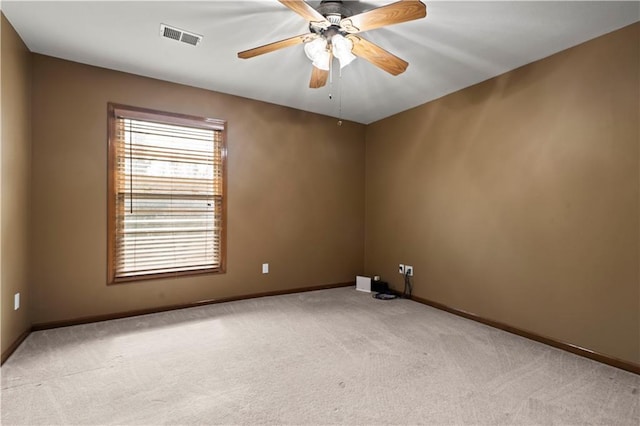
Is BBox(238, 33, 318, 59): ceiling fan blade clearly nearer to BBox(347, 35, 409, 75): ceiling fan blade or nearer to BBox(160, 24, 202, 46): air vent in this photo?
BBox(347, 35, 409, 75): ceiling fan blade

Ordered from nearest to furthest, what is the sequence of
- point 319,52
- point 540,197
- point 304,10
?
1. point 304,10
2. point 319,52
3. point 540,197

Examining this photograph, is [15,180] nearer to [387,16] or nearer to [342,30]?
[342,30]

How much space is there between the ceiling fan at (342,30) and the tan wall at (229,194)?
5.53 feet

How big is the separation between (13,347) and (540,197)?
4.47m

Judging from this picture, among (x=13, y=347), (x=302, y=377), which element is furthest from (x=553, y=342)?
(x=13, y=347)

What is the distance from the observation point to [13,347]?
8.06 ft

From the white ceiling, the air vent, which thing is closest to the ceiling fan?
the white ceiling

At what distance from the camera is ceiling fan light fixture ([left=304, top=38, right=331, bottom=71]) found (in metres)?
2.23

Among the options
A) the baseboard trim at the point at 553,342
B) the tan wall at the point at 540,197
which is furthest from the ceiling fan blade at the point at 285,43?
the baseboard trim at the point at 553,342

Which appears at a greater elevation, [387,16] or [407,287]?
[387,16]

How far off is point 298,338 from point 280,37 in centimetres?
252

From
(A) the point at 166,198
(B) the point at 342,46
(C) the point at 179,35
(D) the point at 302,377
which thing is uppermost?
(C) the point at 179,35

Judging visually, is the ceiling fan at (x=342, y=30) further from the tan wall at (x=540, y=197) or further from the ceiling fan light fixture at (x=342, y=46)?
the tan wall at (x=540, y=197)

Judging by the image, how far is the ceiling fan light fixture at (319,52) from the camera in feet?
Answer: 7.30
